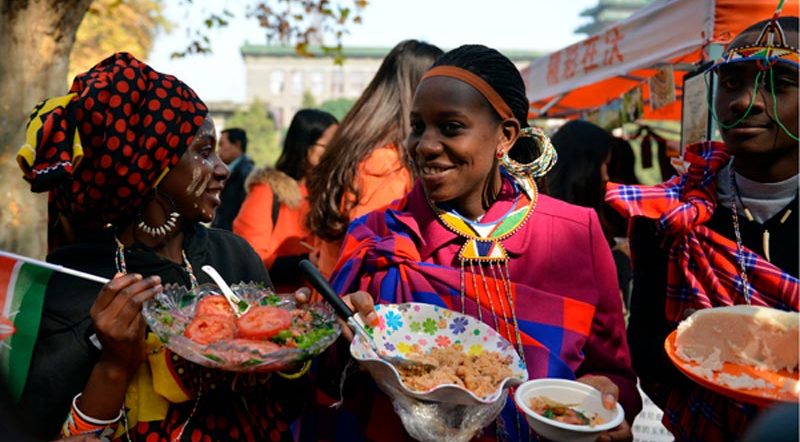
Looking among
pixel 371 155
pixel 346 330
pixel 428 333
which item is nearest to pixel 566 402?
pixel 428 333

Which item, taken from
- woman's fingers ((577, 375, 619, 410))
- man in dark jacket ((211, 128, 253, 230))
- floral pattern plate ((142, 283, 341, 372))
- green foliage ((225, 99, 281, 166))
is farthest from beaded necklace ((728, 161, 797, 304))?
green foliage ((225, 99, 281, 166))

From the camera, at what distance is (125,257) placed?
1969 millimetres

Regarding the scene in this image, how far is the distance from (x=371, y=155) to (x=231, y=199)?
3864 millimetres

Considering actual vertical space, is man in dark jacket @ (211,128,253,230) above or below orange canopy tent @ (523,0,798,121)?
below

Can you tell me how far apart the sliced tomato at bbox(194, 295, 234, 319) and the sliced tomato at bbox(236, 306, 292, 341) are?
0.07 meters

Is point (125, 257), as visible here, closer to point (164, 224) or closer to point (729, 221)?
point (164, 224)

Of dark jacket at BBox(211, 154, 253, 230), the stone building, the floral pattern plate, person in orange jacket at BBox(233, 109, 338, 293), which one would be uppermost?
the floral pattern plate

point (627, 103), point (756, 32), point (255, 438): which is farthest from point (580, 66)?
point (255, 438)

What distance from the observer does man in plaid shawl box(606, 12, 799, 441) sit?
200 cm

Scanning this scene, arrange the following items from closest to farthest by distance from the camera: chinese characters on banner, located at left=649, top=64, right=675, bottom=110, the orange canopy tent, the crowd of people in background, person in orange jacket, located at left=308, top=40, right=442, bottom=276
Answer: the crowd of people in background → person in orange jacket, located at left=308, top=40, right=442, bottom=276 → the orange canopy tent → chinese characters on banner, located at left=649, top=64, right=675, bottom=110

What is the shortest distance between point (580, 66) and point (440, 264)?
576 centimetres

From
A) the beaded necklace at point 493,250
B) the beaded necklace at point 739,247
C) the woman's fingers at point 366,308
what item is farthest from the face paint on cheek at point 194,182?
the beaded necklace at point 739,247

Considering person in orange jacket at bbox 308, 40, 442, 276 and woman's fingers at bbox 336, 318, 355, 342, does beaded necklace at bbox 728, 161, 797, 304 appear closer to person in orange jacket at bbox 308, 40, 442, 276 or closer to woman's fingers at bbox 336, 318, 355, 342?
woman's fingers at bbox 336, 318, 355, 342

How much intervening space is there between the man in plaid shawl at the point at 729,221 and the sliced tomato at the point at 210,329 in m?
1.36
